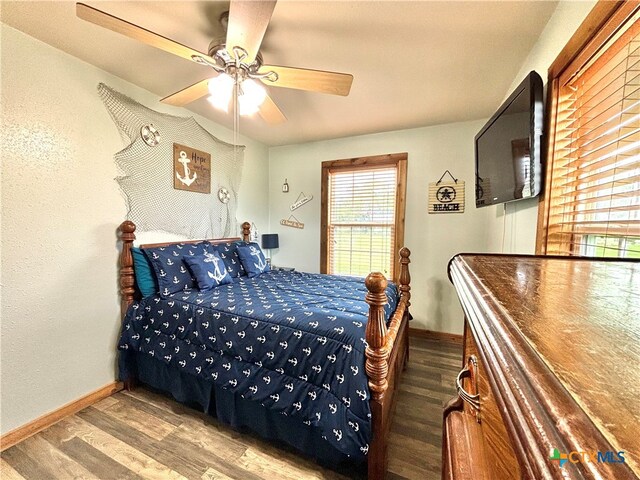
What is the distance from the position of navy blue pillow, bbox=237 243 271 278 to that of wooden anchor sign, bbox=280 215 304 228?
0.87m

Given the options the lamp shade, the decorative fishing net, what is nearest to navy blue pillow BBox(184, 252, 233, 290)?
the decorative fishing net

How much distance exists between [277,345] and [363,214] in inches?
91.1

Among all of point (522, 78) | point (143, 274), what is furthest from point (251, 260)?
point (522, 78)

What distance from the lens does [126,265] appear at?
7.06ft

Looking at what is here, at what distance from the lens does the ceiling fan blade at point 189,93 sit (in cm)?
171

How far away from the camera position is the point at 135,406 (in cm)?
197

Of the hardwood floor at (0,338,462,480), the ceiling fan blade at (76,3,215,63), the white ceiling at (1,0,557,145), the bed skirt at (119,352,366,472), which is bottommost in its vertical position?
the hardwood floor at (0,338,462,480)

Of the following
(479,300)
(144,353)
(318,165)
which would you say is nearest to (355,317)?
(479,300)

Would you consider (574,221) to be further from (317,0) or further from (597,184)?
(317,0)

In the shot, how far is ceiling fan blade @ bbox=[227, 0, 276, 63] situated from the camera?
1.10 m

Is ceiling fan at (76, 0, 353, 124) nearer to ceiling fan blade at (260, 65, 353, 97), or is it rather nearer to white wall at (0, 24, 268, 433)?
ceiling fan blade at (260, 65, 353, 97)

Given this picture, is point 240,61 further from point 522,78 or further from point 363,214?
point 363,214

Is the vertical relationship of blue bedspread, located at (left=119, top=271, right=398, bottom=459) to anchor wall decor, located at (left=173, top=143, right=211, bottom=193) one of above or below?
below

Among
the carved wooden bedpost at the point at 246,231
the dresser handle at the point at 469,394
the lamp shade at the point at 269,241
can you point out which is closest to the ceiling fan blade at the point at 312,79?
the dresser handle at the point at 469,394
